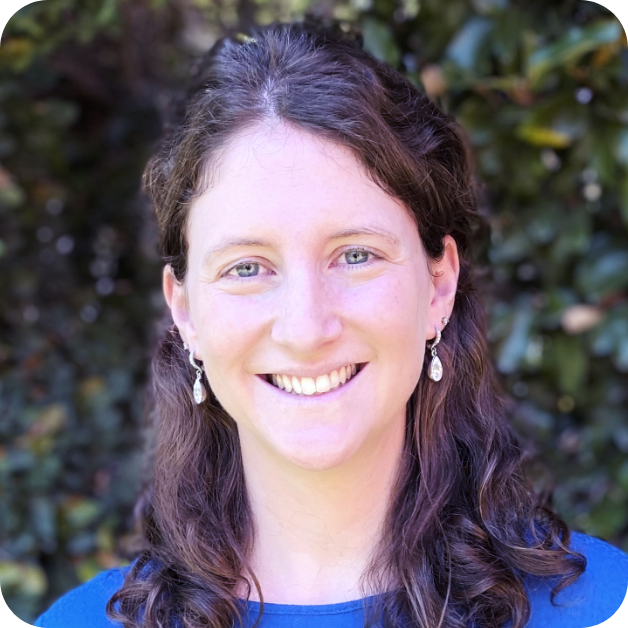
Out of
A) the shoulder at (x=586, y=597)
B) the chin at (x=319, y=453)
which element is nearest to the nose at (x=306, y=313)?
the chin at (x=319, y=453)

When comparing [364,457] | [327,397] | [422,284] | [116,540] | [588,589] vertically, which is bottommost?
[116,540]

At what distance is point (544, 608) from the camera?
1.48m

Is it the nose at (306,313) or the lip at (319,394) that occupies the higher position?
the nose at (306,313)

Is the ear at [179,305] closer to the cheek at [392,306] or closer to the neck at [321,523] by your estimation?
the neck at [321,523]

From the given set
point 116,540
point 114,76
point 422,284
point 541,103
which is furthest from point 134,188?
point 422,284

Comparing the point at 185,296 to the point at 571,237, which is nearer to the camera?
the point at 185,296

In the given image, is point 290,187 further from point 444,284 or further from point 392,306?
point 444,284

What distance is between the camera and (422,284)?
1.49m

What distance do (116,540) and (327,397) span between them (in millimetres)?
1475

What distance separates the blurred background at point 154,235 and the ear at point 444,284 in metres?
0.58

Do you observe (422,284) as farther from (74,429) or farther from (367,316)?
(74,429)

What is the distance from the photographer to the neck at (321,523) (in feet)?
4.98

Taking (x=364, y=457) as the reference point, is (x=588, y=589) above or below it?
below

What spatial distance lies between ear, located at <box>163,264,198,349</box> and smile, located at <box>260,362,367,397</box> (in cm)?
25
